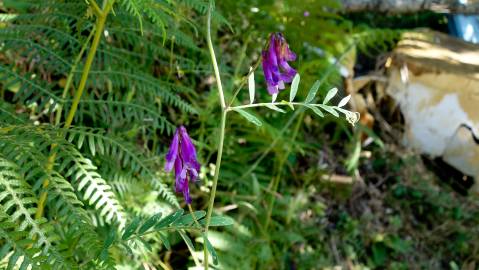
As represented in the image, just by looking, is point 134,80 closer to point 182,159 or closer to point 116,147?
point 116,147

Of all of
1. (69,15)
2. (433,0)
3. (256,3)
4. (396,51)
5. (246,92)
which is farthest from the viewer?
(396,51)

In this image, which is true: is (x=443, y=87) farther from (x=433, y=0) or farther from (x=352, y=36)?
(x=352, y=36)

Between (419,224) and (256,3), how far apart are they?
5.91ft

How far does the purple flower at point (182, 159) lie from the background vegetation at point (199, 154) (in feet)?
0.24

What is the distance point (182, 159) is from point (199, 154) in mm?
1216

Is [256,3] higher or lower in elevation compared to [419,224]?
higher

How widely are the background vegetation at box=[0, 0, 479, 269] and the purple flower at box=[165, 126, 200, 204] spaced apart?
0.07 meters

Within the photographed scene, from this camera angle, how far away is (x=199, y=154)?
2.39 m

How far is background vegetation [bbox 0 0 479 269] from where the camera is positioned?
1374 mm

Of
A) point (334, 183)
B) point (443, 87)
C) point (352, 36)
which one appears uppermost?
point (352, 36)

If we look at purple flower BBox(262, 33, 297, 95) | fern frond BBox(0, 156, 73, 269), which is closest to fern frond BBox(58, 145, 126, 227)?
fern frond BBox(0, 156, 73, 269)

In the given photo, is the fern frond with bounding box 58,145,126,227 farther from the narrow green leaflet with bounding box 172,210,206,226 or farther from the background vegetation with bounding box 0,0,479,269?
the narrow green leaflet with bounding box 172,210,206,226

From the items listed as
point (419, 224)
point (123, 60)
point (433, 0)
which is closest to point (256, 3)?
point (123, 60)

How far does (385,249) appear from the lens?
341 centimetres
